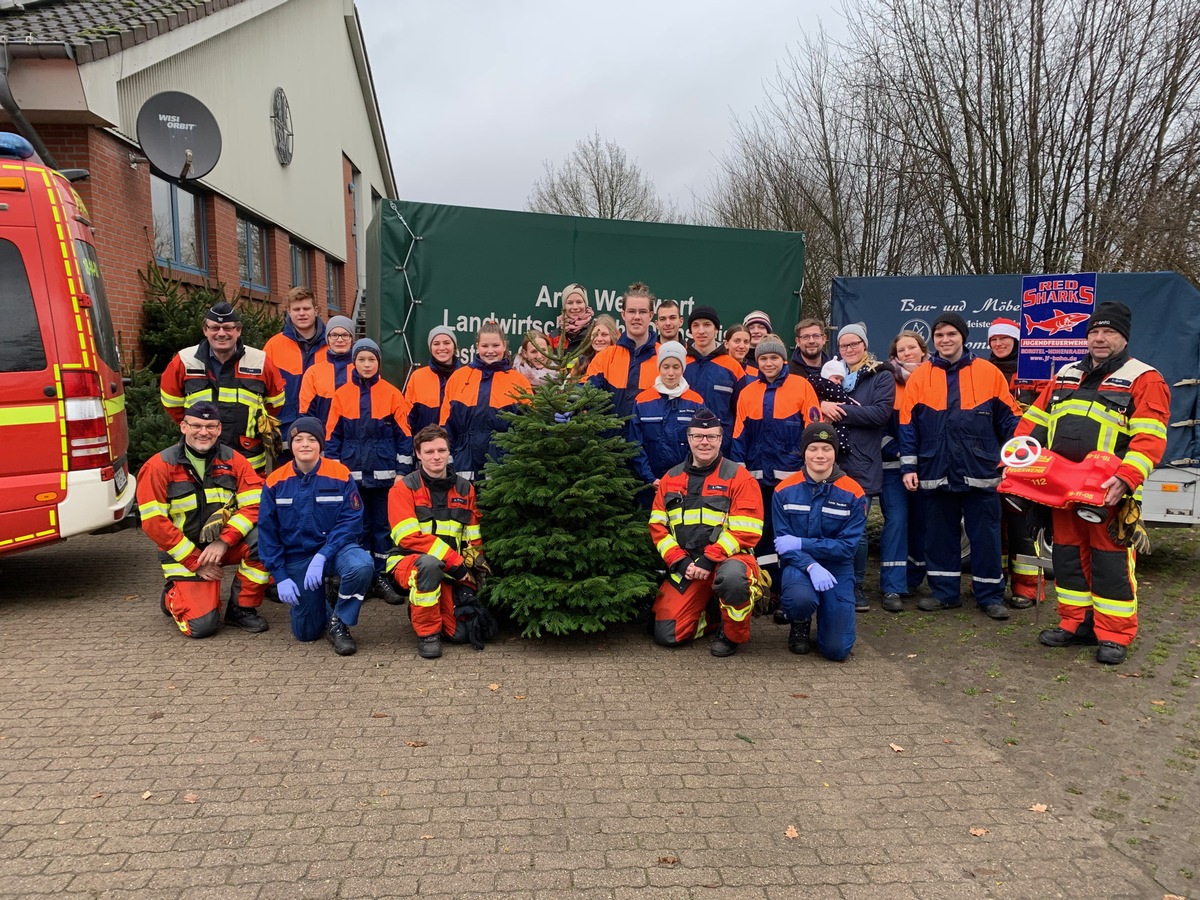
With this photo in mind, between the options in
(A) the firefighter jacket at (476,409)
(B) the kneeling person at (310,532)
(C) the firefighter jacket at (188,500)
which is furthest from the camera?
(A) the firefighter jacket at (476,409)

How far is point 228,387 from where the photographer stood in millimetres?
6098

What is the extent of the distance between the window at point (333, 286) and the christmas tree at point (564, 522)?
58.2 ft

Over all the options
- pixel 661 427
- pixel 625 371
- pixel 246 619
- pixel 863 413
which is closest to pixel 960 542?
pixel 863 413

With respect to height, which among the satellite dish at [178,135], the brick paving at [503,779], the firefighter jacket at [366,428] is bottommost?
the brick paving at [503,779]

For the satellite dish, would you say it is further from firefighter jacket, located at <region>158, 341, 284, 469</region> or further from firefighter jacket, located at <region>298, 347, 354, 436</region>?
firefighter jacket, located at <region>298, 347, 354, 436</region>

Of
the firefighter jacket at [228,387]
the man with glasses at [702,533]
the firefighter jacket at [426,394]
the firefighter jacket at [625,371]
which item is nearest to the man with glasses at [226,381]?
the firefighter jacket at [228,387]

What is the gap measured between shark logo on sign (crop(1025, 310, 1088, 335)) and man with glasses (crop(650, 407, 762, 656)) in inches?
122

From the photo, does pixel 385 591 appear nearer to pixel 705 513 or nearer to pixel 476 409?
pixel 476 409

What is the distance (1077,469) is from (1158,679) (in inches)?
53.1

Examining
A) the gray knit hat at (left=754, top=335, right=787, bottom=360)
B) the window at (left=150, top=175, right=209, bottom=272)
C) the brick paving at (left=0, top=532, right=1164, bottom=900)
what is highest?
the window at (left=150, top=175, right=209, bottom=272)

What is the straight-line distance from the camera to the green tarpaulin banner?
740 centimetres

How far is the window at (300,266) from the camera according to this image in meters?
18.4

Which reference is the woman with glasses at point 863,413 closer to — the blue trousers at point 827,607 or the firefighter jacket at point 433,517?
the blue trousers at point 827,607

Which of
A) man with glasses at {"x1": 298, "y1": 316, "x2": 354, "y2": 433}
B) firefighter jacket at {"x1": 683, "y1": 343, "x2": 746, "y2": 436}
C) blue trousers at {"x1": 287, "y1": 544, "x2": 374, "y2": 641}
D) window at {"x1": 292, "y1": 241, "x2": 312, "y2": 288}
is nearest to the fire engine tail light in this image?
man with glasses at {"x1": 298, "y1": 316, "x2": 354, "y2": 433}
